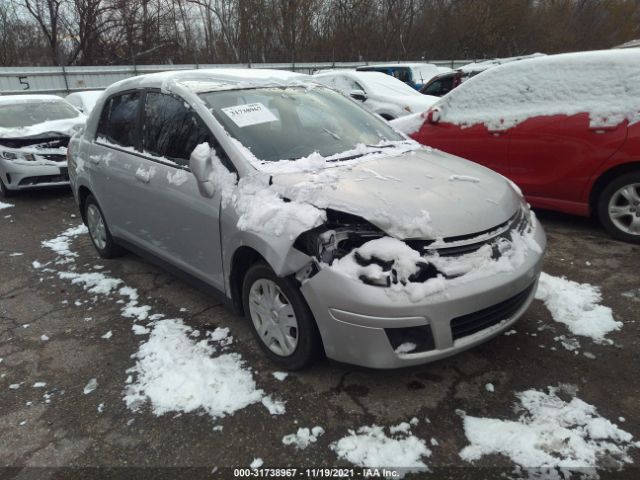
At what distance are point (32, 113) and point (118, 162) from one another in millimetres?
5129

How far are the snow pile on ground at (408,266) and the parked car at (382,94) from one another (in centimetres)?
650

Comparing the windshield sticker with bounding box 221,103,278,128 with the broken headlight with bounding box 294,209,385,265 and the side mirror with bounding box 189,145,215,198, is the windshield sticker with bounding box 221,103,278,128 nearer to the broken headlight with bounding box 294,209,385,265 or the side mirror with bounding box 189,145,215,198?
the side mirror with bounding box 189,145,215,198

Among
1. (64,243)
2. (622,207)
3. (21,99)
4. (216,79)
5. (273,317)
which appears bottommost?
(64,243)

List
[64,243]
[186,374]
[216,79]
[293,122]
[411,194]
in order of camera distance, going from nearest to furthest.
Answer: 1. [411,194]
2. [186,374]
3. [293,122]
4. [216,79]
5. [64,243]

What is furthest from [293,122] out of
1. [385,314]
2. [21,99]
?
[21,99]

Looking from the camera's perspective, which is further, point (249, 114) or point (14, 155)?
point (14, 155)

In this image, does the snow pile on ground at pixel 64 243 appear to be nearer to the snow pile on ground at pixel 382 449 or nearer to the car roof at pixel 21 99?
the car roof at pixel 21 99

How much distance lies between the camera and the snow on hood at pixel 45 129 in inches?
277

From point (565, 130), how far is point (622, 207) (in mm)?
864

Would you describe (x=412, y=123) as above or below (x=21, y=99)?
below

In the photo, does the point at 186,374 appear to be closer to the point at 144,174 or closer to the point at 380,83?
the point at 144,174

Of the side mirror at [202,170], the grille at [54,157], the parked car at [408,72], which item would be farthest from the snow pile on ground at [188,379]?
the parked car at [408,72]

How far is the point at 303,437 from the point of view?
7.63 ft

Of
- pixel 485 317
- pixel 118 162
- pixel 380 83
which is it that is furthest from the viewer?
pixel 380 83
